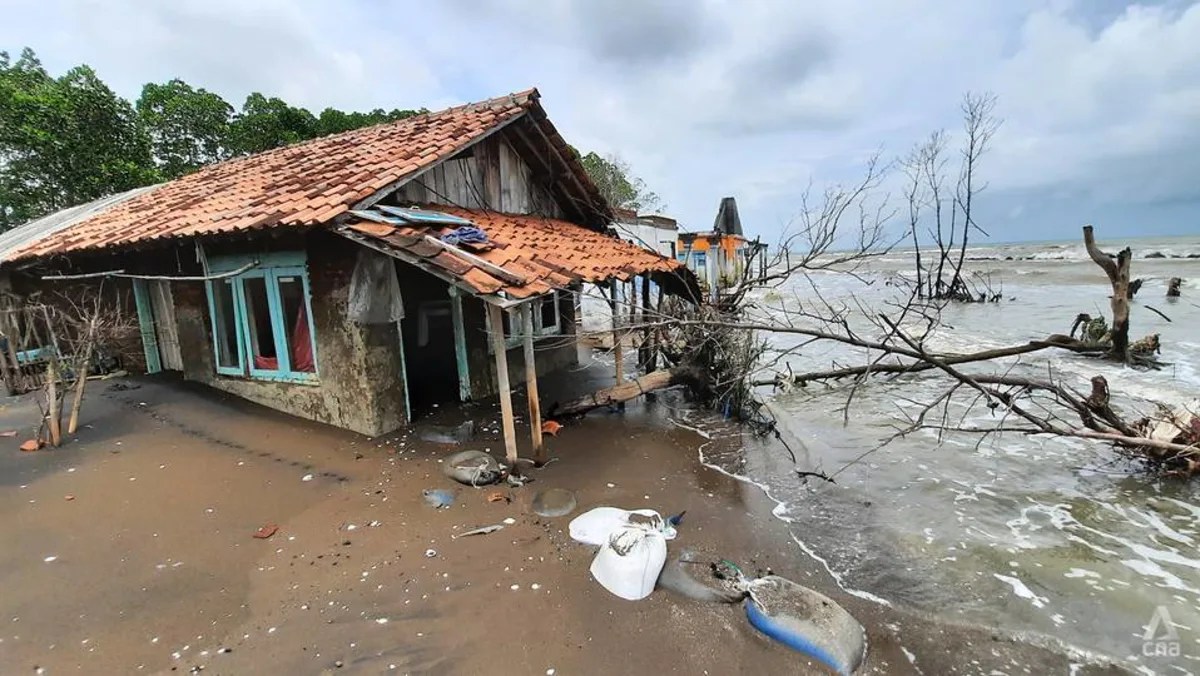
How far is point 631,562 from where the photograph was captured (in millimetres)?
4062

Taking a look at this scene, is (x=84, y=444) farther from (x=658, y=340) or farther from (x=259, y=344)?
(x=658, y=340)

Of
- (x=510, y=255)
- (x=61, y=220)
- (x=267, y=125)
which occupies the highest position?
(x=267, y=125)

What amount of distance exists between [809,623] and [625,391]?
16.1 feet

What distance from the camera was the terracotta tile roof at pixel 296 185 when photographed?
20.5 feet

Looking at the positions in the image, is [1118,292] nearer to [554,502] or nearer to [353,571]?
[554,502]

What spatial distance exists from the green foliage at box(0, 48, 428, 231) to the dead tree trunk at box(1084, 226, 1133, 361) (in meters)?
25.4

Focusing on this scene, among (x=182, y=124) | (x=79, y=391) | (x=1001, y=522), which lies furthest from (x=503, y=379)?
(x=182, y=124)

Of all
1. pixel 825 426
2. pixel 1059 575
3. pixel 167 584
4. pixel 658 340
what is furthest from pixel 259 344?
pixel 1059 575

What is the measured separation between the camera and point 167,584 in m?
3.95

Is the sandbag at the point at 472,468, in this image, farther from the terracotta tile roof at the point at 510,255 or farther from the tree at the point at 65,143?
the tree at the point at 65,143

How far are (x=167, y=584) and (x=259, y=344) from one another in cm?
442

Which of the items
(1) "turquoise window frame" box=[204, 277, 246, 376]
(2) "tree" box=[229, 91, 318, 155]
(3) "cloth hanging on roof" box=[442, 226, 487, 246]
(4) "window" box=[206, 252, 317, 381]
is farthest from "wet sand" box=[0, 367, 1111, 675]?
(2) "tree" box=[229, 91, 318, 155]

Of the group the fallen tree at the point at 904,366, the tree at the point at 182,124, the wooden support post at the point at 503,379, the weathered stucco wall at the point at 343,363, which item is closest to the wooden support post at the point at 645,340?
the fallen tree at the point at 904,366

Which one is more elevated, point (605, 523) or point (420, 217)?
point (420, 217)
